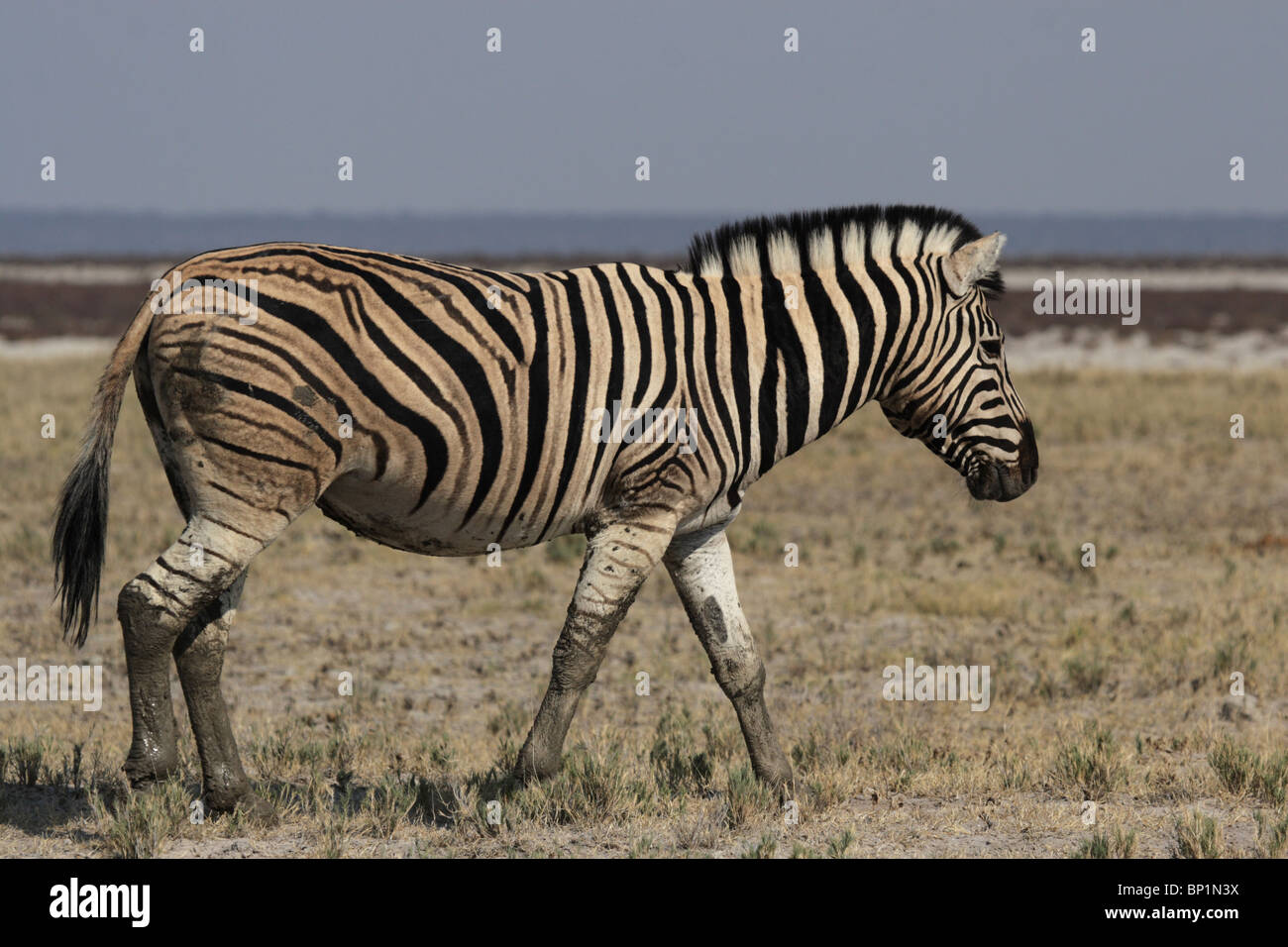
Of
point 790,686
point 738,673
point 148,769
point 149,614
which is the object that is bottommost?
point 790,686

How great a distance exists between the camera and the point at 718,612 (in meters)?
6.53

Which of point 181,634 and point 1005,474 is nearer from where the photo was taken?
point 181,634

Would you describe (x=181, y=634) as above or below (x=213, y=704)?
above

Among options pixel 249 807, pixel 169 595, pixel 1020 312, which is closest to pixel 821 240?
pixel 169 595

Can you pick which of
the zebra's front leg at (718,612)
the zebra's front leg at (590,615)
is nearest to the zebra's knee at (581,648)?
the zebra's front leg at (590,615)

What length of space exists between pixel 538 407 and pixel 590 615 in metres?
0.88

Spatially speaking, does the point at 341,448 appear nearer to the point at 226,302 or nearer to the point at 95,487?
the point at 226,302

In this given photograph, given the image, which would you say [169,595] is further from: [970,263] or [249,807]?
[970,263]

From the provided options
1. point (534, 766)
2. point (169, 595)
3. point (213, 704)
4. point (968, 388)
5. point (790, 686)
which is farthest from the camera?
point (790, 686)

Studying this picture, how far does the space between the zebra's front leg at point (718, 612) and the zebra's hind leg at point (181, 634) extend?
1856mm

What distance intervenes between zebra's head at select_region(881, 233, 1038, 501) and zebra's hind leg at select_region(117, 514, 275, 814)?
9.54 feet
